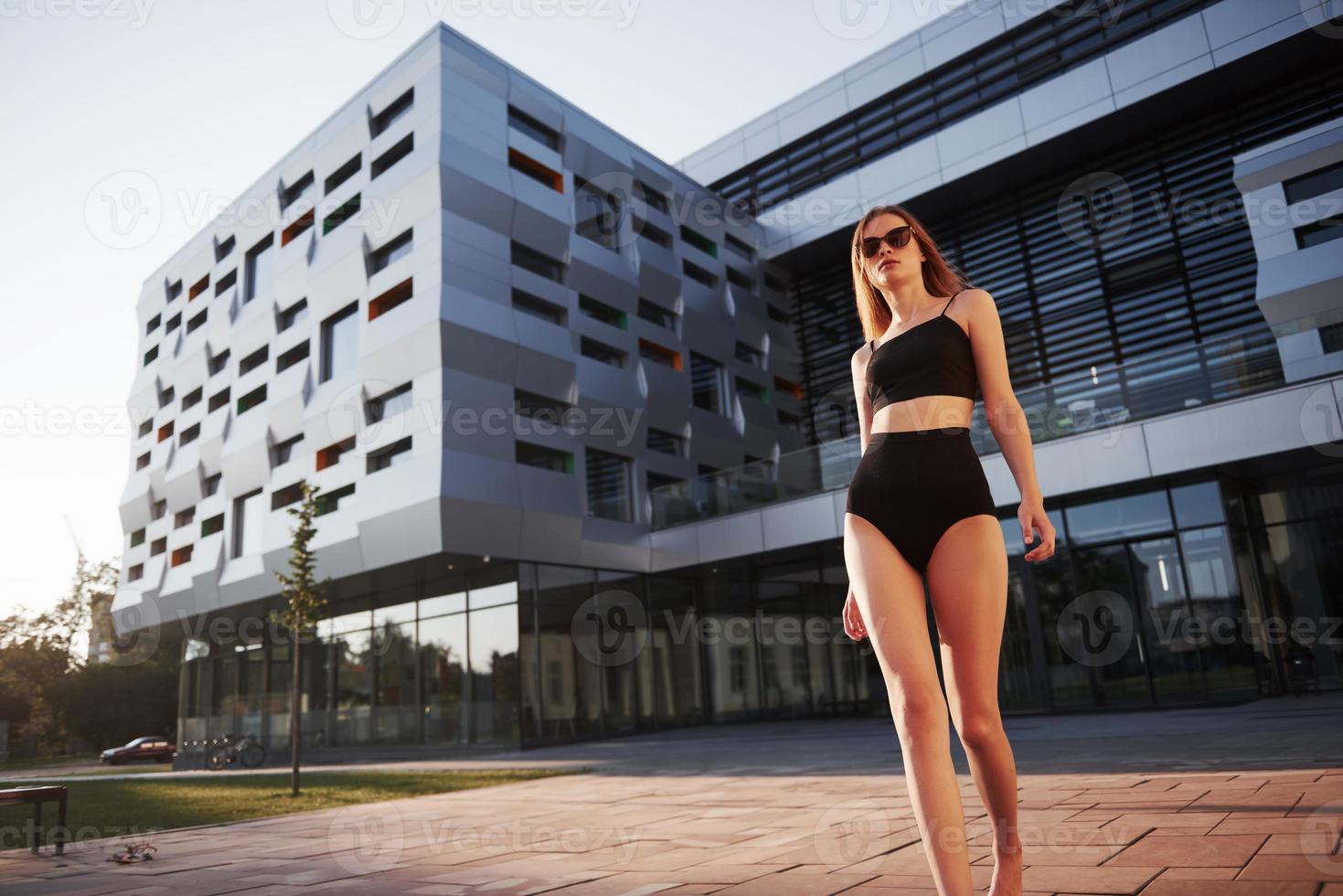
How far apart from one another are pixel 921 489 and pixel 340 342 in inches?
815

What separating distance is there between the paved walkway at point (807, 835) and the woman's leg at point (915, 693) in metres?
1.28

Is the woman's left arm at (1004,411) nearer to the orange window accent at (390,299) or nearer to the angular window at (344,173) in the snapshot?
the orange window accent at (390,299)

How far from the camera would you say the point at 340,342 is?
2122 cm

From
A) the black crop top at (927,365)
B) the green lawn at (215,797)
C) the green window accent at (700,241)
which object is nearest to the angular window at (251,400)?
the green lawn at (215,797)

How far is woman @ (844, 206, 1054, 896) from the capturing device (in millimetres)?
2326

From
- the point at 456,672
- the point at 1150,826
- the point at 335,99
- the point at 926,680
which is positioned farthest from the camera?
the point at 335,99

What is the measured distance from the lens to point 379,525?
18.4 metres

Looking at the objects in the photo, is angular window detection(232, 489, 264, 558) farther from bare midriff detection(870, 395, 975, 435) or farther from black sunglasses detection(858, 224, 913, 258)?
bare midriff detection(870, 395, 975, 435)

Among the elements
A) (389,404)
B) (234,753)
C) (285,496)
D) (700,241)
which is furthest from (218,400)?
(700,241)

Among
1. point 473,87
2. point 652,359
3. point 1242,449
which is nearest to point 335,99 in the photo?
point 473,87

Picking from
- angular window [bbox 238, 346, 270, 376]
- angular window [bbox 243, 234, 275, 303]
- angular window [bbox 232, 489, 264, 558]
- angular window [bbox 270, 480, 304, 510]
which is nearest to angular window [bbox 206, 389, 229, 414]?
angular window [bbox 238, 346, 270, 376]

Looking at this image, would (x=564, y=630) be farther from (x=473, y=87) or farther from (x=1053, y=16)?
(x=1053, y=16)

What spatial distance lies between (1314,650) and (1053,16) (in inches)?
564

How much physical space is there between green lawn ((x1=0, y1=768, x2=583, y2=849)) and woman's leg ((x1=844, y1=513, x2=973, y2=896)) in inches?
308
